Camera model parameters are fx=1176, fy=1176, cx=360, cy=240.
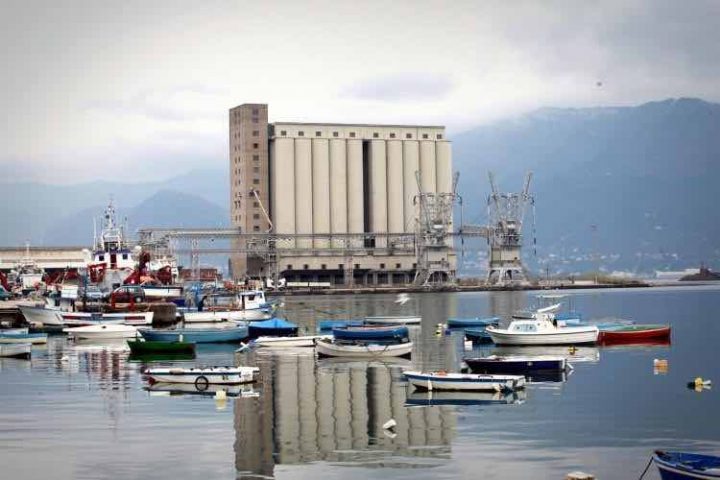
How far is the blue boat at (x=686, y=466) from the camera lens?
2431cm

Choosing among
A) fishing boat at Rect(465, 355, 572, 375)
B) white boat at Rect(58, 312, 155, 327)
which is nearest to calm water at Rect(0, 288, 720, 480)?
fishing boat at Rect(465, 355, 572, 375)

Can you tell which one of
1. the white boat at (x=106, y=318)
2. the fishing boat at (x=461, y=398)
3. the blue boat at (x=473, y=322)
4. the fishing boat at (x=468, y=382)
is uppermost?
the white boat at (x=106, y=318)

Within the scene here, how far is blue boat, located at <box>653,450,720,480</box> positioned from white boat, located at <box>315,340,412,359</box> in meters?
37.7

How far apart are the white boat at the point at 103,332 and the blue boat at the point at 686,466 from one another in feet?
186

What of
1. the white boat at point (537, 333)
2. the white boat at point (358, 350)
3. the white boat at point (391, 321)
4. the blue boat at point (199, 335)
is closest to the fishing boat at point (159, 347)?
the blue boat at point (199, 335)

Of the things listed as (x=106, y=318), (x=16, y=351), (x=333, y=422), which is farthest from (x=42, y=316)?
(x=333, y=422)

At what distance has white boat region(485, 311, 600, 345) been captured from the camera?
66750 millimetres

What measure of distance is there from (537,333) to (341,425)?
3039cm

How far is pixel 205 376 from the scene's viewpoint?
48.3m

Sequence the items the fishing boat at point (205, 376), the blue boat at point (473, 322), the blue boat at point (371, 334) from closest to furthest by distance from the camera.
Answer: the fishing boat at point (205, 376), the blue boat at point (371, 334), the blue boat at point (473, 322)

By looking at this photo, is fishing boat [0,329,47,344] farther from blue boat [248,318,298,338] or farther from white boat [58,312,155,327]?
blue boat [248,318,298,338]

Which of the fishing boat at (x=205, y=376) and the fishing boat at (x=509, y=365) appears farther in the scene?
the fishing boat at (x=509, y=365)

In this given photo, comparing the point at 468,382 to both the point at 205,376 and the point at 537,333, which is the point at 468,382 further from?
the point at 537,333

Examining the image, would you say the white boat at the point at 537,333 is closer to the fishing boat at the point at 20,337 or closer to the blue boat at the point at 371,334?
the blue boat at the point at 371,334
